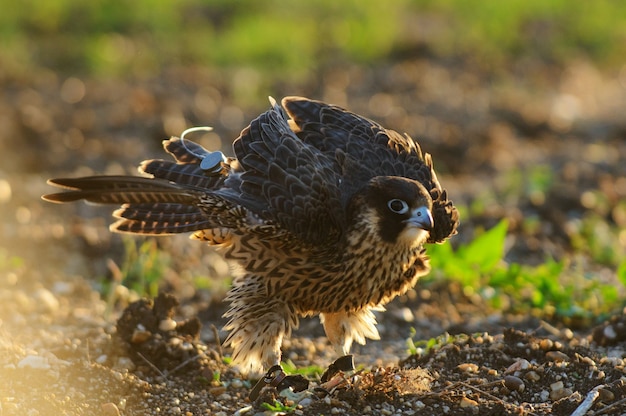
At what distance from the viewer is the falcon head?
14.6 feet

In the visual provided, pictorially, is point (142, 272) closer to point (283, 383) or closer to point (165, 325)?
point (165, 325)

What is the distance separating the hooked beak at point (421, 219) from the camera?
14.5 feet

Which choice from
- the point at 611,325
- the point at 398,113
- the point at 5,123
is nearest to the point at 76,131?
the point at 5,123

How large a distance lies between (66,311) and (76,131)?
146 inches

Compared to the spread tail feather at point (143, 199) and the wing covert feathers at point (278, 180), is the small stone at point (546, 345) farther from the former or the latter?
the spread tail feather at point (143, 199)

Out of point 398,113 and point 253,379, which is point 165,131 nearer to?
point 398,113

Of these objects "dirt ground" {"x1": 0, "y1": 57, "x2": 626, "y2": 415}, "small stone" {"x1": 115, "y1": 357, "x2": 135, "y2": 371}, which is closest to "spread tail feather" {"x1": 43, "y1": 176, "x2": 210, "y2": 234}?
"dirt ground" {"x1": 0, "y1": 57, "x2": 626, "y2": 415}

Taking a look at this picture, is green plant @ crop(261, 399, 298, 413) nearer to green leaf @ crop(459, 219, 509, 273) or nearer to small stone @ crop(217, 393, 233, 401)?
small stone @ crop(217, 393, 233, 401)

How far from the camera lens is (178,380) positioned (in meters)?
4.67

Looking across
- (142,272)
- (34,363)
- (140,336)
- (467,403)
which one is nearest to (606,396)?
(467,403)

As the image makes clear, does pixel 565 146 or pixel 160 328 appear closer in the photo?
pixel 160 328

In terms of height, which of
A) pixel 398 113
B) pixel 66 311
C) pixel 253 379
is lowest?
pixel 66 311

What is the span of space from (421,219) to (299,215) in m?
0.54

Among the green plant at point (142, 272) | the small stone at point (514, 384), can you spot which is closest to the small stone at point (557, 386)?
the small stone at point (514, 384)
